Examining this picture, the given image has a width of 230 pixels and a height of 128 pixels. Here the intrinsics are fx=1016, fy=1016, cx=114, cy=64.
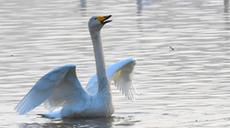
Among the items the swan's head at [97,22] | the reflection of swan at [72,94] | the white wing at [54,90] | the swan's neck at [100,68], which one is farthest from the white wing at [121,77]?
the swan's head at [97,22]

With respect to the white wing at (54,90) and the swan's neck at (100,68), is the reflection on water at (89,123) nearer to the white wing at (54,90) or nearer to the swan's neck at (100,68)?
the white wing at (54,90)

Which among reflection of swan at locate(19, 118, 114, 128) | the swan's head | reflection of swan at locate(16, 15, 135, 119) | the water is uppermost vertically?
the swan's head

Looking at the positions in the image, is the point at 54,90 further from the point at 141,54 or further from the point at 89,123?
the point at 141,54

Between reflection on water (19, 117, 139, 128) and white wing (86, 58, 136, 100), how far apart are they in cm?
80

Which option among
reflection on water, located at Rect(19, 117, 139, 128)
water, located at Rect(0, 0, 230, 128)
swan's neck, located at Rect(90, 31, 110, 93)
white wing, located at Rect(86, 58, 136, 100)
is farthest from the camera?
white wing, located at Rect(86, 58, 136, 100)

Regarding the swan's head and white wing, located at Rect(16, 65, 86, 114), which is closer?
white wing, located at Rect(16, 65, 86, 114)

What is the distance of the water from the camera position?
12.9m

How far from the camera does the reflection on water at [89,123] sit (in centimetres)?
1247

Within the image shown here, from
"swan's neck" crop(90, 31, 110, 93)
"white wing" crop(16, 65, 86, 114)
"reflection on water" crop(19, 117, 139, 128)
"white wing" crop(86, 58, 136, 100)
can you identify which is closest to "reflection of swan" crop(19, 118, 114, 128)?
"reflection on water" crop(19, 117, 139, 128)

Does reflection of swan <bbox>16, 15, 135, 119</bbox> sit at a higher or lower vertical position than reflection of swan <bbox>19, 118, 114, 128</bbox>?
higher

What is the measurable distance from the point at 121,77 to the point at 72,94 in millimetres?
1399

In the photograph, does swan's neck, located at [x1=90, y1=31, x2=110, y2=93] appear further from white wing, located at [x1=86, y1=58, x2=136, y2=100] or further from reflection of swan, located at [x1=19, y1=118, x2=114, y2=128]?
reflection of swan, located at [x1=19, y1=118, x2=114, y2=128]

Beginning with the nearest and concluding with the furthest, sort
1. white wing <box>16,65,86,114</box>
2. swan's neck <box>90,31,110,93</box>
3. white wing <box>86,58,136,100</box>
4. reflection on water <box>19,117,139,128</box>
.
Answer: reflection on water <box>19,117,139,128</box>, white wing <box>16,65,86,114</box>, swan's neck <box>90,31,110,93</box>, white wing <box>86,58,136,100</box>

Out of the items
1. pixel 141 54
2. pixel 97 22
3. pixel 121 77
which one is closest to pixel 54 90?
pixel 97 22
